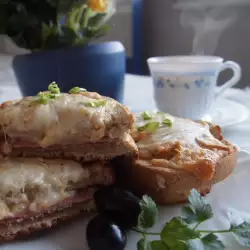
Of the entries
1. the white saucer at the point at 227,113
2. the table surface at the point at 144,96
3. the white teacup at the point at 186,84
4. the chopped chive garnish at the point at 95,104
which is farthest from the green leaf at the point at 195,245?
the white teacup at the point at 186,84

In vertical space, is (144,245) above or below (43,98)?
below

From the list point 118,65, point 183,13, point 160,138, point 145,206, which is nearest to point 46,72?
point 118,65

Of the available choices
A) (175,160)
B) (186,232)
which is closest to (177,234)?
(186,232)

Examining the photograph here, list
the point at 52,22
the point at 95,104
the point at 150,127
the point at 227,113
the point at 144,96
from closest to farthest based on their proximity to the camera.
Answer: the point at 95,104, the point at 150,127, the point at 52,22, the point at 227,113, the point at 144,96

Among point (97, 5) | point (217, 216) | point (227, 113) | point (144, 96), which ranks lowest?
point (144, 96)

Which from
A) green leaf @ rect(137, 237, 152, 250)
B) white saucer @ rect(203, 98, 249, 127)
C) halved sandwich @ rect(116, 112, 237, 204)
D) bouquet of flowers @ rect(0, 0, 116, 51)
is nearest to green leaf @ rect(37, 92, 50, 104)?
halved sandwich @ rect(116, 112, 237, 204)

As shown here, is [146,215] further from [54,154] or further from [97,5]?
[97,5]

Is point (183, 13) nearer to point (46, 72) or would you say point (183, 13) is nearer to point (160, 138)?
point (46, 72)

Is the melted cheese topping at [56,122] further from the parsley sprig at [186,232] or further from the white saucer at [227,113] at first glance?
the white saucer at [227,113]
